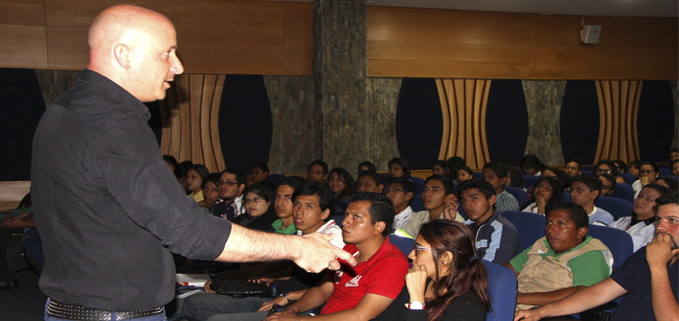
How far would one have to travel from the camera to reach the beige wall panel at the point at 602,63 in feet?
31.0

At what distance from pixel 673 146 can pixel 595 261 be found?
31.0 ft

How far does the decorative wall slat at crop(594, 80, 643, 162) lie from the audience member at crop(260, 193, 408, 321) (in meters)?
8.85

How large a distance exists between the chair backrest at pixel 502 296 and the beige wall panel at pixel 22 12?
801cm

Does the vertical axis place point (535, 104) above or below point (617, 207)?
above

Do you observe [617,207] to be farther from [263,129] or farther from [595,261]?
[263,129]

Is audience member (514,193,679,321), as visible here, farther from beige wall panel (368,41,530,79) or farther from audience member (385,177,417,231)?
beige wall panel (368,41,530,79)

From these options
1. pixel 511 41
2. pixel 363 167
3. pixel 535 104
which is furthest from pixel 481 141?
pixel 363 167

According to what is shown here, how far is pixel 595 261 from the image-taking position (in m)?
2.66

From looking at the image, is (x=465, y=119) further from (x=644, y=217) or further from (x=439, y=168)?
(x=644, y=217)

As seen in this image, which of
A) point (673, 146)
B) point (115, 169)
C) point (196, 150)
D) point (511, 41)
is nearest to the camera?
point (115, 169)

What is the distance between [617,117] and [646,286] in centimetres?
891

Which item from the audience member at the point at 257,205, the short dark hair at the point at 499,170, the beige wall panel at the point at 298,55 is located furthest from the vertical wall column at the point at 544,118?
the audience member at the point at 257,205

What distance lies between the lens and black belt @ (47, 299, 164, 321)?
1212mm

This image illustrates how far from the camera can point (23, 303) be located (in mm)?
4109
